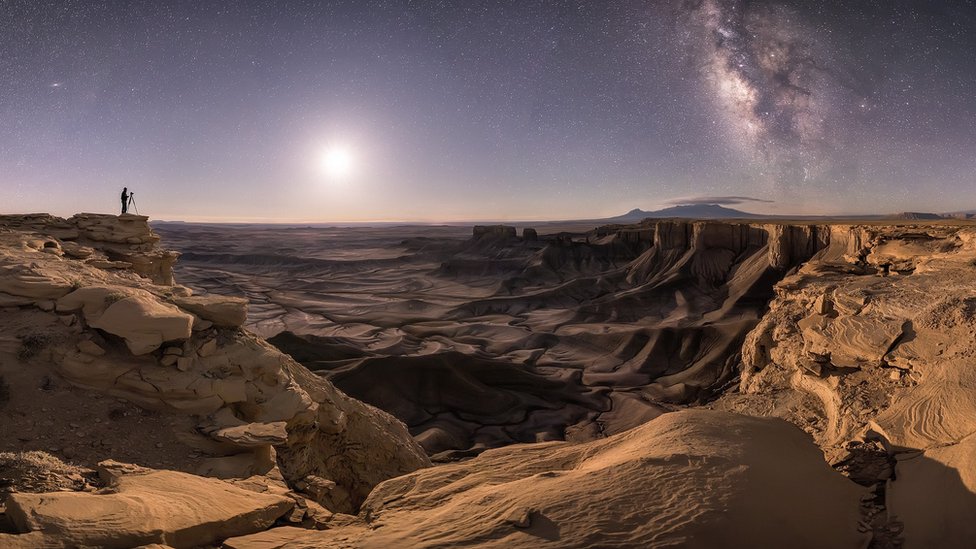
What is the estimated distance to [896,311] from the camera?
925 centimetres

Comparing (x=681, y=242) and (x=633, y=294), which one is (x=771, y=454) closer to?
(x=633, y=294)

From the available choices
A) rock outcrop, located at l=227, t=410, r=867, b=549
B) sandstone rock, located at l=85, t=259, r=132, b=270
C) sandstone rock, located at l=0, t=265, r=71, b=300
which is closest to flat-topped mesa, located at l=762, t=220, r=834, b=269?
rock outcrop, located at l=227, t=410, r=867, b=549

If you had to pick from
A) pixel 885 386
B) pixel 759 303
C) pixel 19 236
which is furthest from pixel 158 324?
pixel 759 303

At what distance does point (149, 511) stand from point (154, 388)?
295 centimetres

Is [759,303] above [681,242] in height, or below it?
below

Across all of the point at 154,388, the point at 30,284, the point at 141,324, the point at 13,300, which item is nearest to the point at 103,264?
the point at 30,284

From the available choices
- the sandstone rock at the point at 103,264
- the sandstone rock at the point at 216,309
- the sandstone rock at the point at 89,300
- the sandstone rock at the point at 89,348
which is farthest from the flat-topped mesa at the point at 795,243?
the sandstone rock at the point at 89,348

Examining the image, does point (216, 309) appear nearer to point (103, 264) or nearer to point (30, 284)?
point (30, 284)

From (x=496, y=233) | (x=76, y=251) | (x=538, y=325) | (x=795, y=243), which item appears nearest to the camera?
(x=76, y=251)

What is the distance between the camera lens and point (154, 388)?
19.8 ft

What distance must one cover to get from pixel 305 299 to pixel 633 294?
3468 centimetres

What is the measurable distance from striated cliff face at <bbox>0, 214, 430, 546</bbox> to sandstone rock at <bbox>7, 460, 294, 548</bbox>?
0.05m

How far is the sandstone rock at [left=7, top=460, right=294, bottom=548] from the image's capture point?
10.7 feet

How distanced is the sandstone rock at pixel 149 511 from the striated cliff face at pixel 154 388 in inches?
1.9
